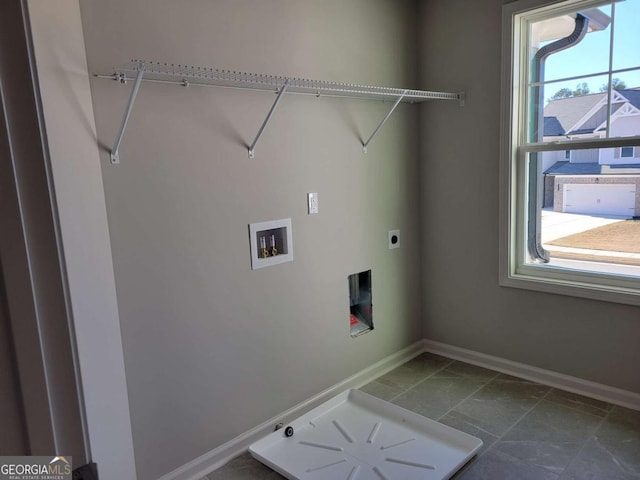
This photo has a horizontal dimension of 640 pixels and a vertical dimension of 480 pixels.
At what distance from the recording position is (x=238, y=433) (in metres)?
2.21

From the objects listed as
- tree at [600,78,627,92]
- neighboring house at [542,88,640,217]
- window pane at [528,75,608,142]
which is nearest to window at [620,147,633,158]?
neighboring house at [542,88,640,217]

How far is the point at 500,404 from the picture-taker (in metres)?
2.55

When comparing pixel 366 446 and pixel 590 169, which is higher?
pixel 590 169

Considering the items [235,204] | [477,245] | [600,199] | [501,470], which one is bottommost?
[501,470]

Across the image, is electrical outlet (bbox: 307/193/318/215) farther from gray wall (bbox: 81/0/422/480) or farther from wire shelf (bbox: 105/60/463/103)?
wire shelf (bbox: 105/60/463/103)

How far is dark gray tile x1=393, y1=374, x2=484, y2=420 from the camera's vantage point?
2531 mm

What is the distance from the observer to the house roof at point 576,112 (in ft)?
7.88

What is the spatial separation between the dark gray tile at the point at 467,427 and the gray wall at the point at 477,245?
0.71m

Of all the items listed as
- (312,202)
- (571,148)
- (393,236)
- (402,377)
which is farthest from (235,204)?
(571,148)

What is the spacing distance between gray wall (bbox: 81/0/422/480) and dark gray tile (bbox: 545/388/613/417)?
41.7 inches

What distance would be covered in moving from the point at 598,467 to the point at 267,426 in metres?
1.51

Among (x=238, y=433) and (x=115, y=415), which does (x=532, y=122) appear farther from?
(x=115, y=415)

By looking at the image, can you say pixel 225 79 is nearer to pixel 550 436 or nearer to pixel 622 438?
pixel 550 436

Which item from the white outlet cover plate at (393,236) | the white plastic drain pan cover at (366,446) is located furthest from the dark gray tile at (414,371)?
the white outlet cover plate at (393,236)
